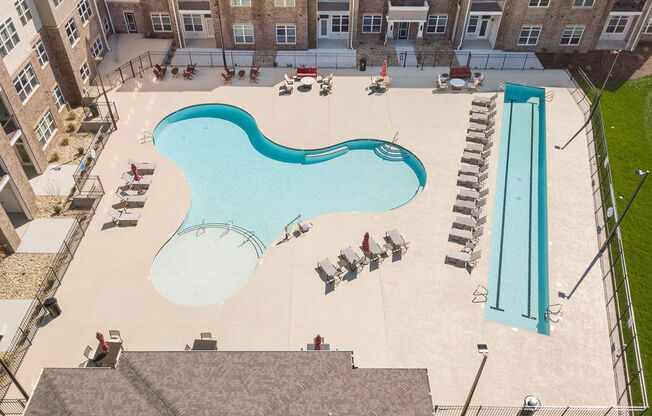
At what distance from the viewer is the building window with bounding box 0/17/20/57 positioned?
25337 mm

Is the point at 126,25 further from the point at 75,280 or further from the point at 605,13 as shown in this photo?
the point at 605,13

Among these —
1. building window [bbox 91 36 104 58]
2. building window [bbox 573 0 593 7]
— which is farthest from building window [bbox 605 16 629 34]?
building window [bbox 91 36 104 58]

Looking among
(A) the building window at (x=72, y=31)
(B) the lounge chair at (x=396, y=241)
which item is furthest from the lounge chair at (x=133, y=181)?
(B) the lounge chair at (x=396, y=241)

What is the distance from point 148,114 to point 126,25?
1277 centimetres

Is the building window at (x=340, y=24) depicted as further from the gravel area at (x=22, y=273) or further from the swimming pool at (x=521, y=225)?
the gravel area at (x=22, y=273)

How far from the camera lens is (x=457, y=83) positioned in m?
35.8

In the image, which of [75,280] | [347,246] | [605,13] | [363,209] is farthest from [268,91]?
[605,13]

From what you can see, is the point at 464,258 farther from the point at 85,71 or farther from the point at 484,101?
the point at 85,71

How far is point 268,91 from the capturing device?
35.4m

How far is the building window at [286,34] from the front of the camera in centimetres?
3875

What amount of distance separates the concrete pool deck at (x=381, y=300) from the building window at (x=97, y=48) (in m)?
9.99

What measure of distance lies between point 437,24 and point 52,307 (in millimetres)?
34897

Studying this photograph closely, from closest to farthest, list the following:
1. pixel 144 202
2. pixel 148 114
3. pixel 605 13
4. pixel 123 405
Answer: pixel 123 405 → pixel 144 202 → pixel 148 114 → pixel 605 13

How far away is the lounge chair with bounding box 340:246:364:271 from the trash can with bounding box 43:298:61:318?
12807 mm
